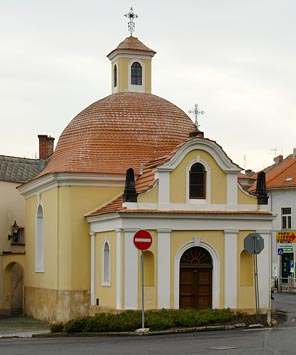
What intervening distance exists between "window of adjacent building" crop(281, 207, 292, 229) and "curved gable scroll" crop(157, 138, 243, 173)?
29776 mm

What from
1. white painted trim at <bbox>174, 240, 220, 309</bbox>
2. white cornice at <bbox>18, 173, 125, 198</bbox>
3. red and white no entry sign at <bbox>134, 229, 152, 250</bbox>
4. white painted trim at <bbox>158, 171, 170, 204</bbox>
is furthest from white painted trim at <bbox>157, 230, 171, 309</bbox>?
white cornice at <bbox>18, 173, 125, 198</bbox>

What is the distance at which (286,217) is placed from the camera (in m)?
60.5

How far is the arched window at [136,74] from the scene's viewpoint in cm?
3866

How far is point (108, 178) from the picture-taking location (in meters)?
33.4

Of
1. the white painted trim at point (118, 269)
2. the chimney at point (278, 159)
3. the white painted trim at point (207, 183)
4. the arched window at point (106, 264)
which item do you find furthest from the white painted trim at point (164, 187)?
the chimney at point (278, 159)

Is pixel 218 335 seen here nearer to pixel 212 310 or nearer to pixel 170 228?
pixel 212 310

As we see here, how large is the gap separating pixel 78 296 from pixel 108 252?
2.72m

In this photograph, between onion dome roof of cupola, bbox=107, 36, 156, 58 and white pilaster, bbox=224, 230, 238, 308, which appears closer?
white pilaster, bbox=224, 230, 238, 308

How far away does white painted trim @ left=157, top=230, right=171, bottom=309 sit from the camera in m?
29.7

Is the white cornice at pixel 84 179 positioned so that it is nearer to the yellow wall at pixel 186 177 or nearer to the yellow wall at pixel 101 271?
the yellow wall at pixel 101 271

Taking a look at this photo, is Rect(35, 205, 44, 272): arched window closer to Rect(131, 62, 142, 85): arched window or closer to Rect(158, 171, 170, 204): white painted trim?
Rect(131, 62, 142, 85): arched window

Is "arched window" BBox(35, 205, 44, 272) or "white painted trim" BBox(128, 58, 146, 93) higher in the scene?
"white painted trim" BBox(128, 58, 146, 93)

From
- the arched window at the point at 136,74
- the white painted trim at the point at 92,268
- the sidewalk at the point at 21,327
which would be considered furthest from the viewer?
the arched window at the point at 136,74

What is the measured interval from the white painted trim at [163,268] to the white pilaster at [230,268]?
209 cm
